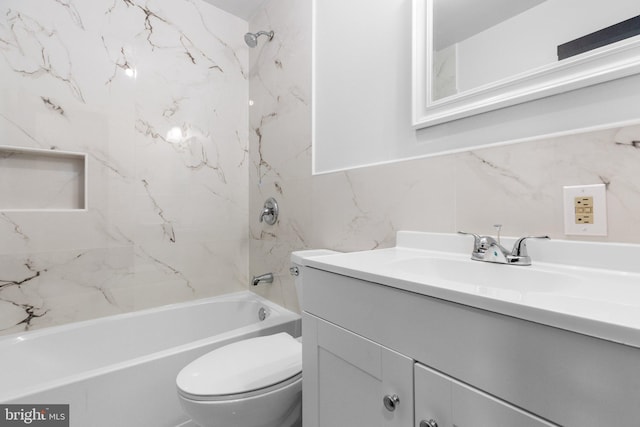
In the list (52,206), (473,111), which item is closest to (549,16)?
(473,111)

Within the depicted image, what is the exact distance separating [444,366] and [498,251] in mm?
416

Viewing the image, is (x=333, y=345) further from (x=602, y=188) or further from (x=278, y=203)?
(x=278, y=203)

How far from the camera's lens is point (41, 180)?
149 centimetres

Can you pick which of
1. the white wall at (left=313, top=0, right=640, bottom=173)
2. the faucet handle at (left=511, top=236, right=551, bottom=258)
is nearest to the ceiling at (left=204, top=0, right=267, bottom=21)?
the white wall at (left=313, top=0, right=640, bottom=173)

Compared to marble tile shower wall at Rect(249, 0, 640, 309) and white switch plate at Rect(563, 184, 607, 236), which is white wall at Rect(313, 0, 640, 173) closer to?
marble tile shower wall at Rect(249, 0, 640, 309)

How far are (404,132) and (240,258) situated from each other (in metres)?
1.49

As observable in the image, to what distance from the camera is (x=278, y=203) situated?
183 cm

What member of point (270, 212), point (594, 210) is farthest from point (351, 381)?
point (270, 212)

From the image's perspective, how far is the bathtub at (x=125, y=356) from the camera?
1.04 m

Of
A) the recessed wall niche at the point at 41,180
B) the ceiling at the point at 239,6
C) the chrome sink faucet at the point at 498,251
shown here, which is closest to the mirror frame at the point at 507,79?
the chrome sink faucet at the point at 498,251

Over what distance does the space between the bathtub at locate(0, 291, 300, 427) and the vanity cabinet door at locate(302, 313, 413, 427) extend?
0.70 metres

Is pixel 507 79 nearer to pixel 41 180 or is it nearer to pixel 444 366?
pixel 444 366

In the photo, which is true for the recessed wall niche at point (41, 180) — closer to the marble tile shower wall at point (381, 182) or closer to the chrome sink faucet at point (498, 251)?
the marble tile shower wall at point (381, 182)

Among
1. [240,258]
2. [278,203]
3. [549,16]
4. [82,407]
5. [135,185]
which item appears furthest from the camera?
[240,258]
